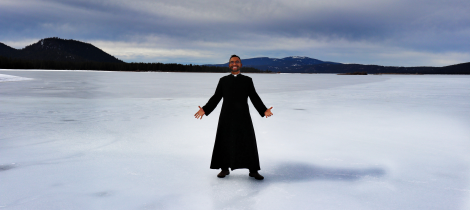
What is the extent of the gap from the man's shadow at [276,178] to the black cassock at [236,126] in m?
0.23

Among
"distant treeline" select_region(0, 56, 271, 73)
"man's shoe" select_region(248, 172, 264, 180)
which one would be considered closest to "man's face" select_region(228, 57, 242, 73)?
"man's shoe" select_region(248, 172, 264, 180)

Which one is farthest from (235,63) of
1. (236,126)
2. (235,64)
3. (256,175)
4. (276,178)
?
(276,178)

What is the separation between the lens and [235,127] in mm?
3859

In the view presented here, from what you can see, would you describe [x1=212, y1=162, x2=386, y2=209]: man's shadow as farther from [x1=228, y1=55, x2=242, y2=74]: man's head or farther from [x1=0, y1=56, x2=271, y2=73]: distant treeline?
[x1=0, y1=56, x2=271, y2=73]: distant treeline

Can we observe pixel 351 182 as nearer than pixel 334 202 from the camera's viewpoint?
No

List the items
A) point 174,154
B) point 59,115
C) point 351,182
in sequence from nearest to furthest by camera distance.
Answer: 1. point 351,182
2. point 174,154
3. point 59,115

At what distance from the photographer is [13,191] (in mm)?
3256

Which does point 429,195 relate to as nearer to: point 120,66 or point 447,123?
point 447,123

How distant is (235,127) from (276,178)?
78 centimetres

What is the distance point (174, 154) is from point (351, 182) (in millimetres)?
2497

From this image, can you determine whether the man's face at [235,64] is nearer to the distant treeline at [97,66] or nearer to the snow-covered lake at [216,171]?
the snow-covered lake at [216,171]

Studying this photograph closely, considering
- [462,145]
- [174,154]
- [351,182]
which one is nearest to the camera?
[351,182]

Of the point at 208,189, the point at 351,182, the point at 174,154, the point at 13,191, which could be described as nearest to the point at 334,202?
the point at 351,182

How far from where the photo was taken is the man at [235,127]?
3.82 metres
